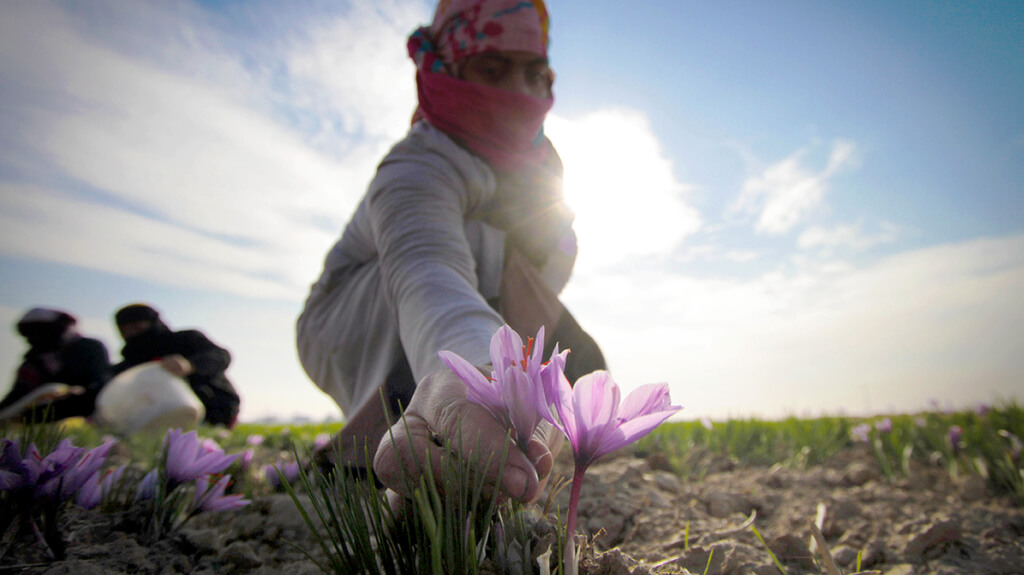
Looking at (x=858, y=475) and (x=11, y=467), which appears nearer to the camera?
(x=11, y=467)

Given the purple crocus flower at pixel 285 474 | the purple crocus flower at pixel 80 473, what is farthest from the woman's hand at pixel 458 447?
the purple crocus flower at pixel 285 474

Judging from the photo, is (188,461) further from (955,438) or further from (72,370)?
(72,370)

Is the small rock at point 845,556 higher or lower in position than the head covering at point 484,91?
lower

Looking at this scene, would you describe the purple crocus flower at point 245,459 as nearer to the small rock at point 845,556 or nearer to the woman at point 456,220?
the woman at point 456,220

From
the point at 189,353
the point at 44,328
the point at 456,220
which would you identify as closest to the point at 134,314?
the point at 44,328

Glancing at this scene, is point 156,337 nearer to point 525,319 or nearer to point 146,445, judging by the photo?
point 146,445

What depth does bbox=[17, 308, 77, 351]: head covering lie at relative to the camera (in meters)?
7.56

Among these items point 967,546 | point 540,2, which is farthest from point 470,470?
point 540,2

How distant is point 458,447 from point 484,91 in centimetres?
226

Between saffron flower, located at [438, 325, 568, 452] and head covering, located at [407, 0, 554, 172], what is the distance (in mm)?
2143

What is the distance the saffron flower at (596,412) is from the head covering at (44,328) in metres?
9.55

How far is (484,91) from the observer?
260 centimetres

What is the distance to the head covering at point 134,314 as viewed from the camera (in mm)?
7598

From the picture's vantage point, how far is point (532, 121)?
8.94 ft
